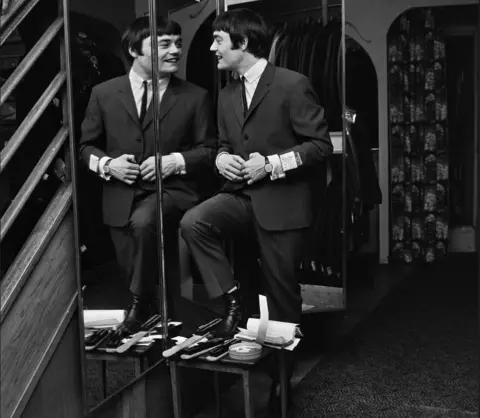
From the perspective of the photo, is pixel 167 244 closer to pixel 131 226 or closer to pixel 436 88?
pixel 131 226

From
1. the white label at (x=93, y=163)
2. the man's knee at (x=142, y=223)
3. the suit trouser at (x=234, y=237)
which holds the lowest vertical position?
the suit trouser at (x=234, y=237)

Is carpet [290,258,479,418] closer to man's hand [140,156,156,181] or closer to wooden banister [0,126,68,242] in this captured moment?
man's hand [140,156,156,181]

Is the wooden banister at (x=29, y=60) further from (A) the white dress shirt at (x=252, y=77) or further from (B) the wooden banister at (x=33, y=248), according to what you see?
A: (A) the white dress shirt at (x=252, y=77)

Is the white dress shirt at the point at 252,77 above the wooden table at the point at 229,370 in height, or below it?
above

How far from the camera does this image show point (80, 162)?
7.06 ft

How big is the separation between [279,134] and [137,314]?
857 mm

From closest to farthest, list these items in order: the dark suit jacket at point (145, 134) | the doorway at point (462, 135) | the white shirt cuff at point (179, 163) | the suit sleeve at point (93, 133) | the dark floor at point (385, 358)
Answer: the suit sleeve at point (93, 133) < the dark suit jacket at point (145, 134) < the white shirt cuff at point (179, 163) < the dark floor at point (385, 358) < the doorway at point (462, 135)

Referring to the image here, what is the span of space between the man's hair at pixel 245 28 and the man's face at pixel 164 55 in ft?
0.61

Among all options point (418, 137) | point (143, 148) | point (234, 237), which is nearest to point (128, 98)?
point (143, 148)

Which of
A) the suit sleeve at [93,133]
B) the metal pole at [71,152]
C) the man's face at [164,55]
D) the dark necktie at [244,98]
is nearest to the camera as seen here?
the metal pole at [71,152]

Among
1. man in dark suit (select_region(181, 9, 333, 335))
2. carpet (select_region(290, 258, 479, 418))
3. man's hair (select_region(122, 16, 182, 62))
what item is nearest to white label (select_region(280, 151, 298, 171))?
man in dark suit (select_region(181, 9, 333, 335))

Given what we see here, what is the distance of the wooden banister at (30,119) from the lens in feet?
6.08

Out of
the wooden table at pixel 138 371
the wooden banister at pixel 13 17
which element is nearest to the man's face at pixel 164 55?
the wooden banister at pixel 13 17

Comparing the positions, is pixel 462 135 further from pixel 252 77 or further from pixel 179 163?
pixel 179 163
